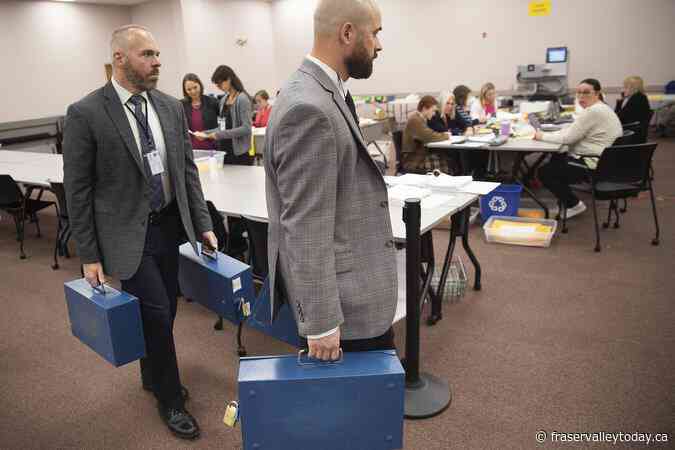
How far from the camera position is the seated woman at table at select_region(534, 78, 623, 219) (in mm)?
4309

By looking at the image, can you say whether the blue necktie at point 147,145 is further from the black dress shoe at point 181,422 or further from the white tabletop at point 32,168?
the white tabletop at point 32,168

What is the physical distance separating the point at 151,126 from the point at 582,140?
150 inches

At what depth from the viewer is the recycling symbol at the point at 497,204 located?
4387 mm

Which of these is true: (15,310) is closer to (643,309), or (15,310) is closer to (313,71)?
(313,71)

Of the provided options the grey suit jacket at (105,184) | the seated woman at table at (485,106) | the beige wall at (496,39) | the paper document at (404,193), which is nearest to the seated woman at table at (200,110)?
the paper document at (404,193)

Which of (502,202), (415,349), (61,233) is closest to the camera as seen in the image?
(415,349)

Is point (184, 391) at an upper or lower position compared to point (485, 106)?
lower

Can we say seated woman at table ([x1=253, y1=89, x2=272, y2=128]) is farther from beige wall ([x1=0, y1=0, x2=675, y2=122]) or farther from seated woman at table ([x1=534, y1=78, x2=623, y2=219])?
seated woman at table ([x1=534, y1=78, x2=623, y2=219])

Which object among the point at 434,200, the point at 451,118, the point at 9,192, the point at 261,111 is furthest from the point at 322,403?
the point at 261,111

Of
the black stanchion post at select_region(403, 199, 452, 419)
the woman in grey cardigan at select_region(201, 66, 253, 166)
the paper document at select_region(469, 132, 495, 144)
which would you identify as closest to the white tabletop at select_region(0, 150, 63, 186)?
the woman in grey cardigan at select_region(201, 66, 253, 166)

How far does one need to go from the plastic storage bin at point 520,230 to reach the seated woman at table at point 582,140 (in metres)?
0.52

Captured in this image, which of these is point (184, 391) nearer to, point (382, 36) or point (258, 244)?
point (258, 244)

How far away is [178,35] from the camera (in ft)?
32.6

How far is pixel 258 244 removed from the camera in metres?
2.51
